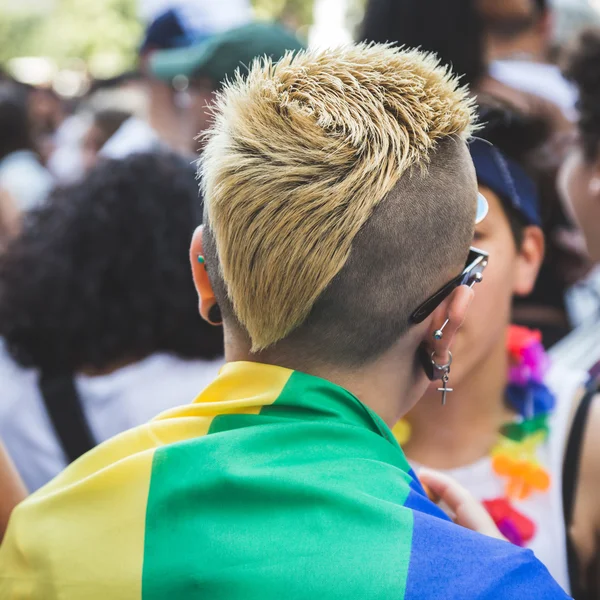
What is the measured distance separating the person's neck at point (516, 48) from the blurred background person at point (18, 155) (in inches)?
102

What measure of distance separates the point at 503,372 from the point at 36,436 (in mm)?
1293

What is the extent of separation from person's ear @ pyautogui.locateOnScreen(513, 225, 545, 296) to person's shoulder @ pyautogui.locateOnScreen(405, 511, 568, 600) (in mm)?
1141

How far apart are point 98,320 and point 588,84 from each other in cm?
177

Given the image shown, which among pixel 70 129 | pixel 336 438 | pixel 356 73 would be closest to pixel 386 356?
pixel 336 438

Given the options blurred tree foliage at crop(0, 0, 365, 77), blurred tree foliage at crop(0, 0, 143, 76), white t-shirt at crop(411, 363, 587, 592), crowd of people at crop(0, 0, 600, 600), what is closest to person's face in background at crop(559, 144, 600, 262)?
white t-shirt at crop(411, 363, 587, 592)

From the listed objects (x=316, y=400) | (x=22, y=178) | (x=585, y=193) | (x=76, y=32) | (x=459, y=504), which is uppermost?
(x=316, y=400)

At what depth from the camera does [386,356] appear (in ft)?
3.75

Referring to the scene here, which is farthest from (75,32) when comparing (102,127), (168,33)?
(168,33)

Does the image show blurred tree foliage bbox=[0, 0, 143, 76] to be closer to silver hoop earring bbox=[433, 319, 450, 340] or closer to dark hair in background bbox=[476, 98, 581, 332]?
dark hair in background bbox=[476, 98, 581, 332]

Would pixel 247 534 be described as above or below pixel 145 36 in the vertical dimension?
above

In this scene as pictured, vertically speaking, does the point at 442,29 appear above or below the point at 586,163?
above

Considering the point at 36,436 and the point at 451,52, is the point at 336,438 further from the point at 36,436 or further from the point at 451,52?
the point at 451,52

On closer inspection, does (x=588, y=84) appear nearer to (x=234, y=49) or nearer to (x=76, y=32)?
(x=234, y=49)

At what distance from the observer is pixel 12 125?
4910mm
